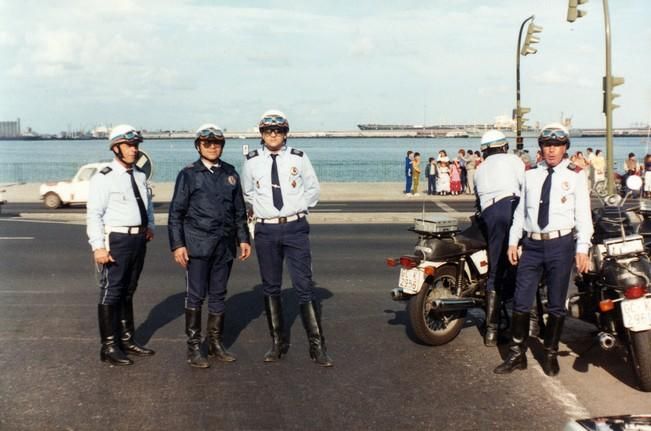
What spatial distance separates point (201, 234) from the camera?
5906 millimetres

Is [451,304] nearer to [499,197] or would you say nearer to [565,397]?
[499,197]

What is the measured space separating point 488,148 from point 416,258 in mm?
1257

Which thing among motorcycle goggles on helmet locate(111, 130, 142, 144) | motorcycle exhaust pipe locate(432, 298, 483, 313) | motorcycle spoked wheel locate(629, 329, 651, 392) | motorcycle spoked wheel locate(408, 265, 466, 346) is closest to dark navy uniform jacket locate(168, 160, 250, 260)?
motorcycle goggles on helmet locate(111, 130, 142, 144)

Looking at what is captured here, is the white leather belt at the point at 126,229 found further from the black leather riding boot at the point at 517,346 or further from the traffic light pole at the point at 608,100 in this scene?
the traffic light pole at the point at 608,100

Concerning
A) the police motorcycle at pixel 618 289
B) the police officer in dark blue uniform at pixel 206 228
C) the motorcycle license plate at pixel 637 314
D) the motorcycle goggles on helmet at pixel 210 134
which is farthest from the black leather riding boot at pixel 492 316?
the motorcycle goggles on helmet at pixel 210 134

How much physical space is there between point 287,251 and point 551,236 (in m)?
2.10

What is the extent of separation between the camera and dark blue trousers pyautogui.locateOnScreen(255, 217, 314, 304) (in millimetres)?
6000

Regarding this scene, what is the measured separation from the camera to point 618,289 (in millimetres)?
5305

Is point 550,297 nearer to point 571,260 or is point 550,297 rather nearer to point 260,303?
point 571,260

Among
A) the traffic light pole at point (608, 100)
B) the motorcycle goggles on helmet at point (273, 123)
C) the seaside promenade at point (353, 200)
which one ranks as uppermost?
the traffic light pole at point (608, 100)

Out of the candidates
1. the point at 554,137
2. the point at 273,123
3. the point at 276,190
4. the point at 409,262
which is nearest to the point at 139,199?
the point at 276,190

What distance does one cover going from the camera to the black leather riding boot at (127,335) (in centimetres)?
621

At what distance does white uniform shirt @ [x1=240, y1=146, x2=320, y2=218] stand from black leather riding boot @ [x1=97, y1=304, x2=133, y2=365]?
1460 millimetres

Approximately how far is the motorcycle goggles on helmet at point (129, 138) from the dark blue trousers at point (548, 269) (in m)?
3.20
